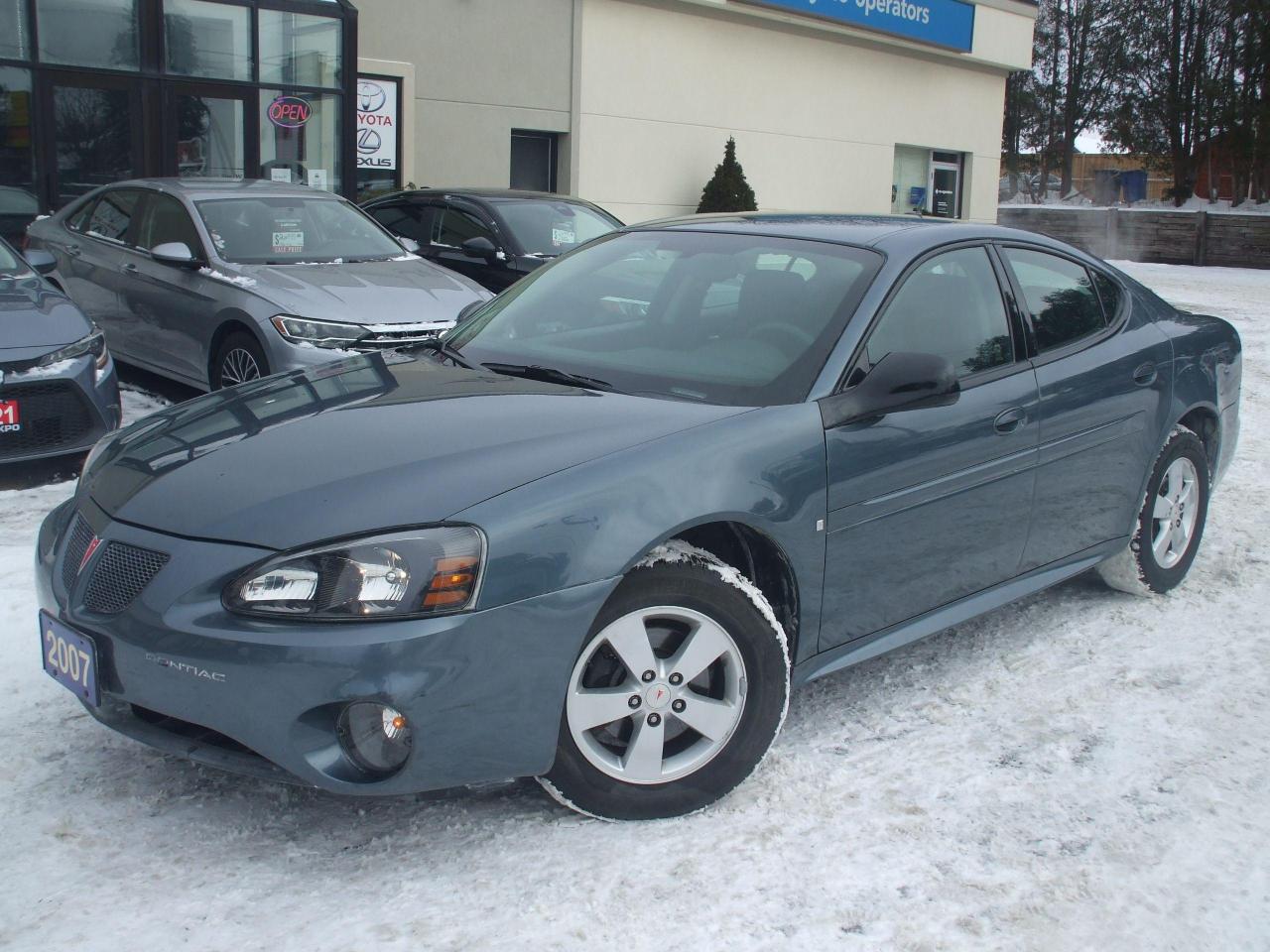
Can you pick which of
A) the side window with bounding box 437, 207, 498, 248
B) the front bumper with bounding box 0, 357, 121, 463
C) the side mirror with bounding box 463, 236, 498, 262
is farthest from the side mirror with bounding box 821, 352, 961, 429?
the side window with bounding box 437, 207, 498, 248

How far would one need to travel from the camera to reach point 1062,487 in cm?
440

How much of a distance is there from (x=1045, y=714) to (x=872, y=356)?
1265mm

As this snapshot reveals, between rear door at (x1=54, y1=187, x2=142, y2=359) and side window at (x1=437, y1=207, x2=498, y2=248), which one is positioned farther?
side window at (x1=437, y1=207, x2=498, y2=248)

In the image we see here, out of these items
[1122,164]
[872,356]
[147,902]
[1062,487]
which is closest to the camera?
[147,902]

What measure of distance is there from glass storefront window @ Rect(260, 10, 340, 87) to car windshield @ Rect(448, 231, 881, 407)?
37.1 feet

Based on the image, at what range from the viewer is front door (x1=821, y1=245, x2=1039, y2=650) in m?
3.63

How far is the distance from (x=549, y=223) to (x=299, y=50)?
5.63 m

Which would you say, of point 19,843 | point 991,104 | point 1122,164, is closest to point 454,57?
point 991,104

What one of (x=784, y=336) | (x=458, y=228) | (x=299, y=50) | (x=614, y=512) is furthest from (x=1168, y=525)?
(x=299, y=50)

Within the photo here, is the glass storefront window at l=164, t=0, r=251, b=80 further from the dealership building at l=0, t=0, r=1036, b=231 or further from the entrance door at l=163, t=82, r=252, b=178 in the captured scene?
the entrance door at l=163, t=82, r=252, b=178

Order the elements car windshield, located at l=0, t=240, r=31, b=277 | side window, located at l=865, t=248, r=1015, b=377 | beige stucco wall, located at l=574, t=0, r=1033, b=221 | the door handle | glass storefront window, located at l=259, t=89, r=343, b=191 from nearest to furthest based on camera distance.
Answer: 1. side window, located at l=865, t=248, r=1015, b=377
2. the door handle
3. car windshield, located at l=0, t=240, r=31, b=277
4. glass storefront window, located at l=259, t=89, r=343, b=191
5. beige stucco wall, located at l=574, t=0, r=1033, b=221

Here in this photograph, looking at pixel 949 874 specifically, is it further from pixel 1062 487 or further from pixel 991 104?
pixel 991 104

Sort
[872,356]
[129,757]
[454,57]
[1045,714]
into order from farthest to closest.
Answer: [454,57]
[1045,714]
[872,356]
[129,757]

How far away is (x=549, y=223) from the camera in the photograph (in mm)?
10891
